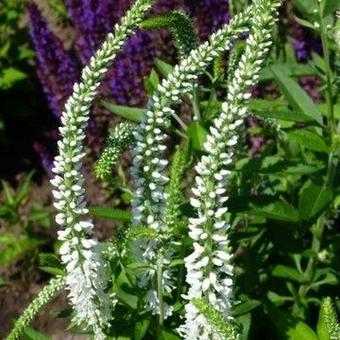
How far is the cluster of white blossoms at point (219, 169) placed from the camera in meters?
2.11

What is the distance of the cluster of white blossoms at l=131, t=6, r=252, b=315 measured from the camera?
2.27 m

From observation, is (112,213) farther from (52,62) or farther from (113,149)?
(52,62)

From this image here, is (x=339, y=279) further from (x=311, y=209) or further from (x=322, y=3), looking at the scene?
(x=322, y=3)

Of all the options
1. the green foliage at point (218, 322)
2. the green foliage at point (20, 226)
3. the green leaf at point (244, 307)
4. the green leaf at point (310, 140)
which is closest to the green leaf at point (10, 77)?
the green foliage at point (20, 226)

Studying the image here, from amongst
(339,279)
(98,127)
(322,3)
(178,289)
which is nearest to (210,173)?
(178,289)

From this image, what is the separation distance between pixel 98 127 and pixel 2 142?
3.39ft

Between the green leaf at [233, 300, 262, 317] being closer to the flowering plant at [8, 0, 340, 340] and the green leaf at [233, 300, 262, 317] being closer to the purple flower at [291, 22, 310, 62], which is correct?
the flowering plant at [8, 0, 340, 340]

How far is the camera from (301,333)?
109 inches

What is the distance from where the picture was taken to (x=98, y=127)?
505 cm

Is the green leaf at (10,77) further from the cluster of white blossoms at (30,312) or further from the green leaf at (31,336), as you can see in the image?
the cluster of white blossoms at (30,312)

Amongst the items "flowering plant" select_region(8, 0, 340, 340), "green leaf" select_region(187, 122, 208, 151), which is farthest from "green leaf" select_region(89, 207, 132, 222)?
"green leaf" select_region(187, 122, 208, 151)

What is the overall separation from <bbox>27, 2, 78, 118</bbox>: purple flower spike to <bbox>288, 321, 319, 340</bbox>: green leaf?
2517 millimetres

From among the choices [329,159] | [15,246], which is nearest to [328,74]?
[329,159]

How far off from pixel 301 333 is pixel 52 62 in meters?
2.64
